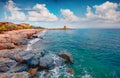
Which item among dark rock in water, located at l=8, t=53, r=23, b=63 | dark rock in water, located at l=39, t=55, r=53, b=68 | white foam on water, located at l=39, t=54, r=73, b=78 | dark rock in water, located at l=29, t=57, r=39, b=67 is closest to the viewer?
white foam on water, located at l=39, t=54, r=73, b=78

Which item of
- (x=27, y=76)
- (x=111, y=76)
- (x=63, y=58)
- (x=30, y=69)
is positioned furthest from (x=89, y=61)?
(x=27, y=76)

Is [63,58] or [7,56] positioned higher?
[7,56]

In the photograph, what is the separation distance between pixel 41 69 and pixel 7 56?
6303mm

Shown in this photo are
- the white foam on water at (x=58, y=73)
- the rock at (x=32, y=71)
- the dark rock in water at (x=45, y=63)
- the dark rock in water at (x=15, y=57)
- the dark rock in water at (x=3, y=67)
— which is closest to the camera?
the dark rock in water at (x=3, y=67)

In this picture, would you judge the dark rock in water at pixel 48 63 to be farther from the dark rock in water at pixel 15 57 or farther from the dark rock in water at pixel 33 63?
the dark rock in water at pixel 15 57

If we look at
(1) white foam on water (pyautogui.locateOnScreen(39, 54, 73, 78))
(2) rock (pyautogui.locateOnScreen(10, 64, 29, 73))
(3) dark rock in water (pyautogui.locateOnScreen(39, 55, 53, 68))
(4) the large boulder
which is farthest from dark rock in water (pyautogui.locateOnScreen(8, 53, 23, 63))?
(1) white foam on water (pyautogui.locateOnScreen(39, 54, 73, 78))

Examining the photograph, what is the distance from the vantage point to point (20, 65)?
19000 millimetres

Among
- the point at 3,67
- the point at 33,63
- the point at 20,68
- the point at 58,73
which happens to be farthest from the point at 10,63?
the point at 58,73

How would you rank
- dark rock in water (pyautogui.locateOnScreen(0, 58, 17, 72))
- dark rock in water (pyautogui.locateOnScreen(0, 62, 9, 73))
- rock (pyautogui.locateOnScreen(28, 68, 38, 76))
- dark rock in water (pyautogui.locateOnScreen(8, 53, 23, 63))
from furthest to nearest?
1. dark rock in water (pyautogui.locateOnScreen(8, 53, 23, 63))
2. rock (pyautogui.locateOnScreen(28, 68, 38, 76))
3. dark rock in water (pyautogui.locateOnScreen(0, 58, 17, 72))
4. dark rock in water (pyautogui.locateOnScreen(0, 62, 9, 73))

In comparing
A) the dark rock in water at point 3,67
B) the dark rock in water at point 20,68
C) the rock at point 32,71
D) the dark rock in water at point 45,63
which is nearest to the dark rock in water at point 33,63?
the dark rock in water at point 45,63

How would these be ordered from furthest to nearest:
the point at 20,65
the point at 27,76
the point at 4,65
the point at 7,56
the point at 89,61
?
the point at 89,61, the point at 7,56, the point at 20,65, the point at 4,65, the point at 27,76

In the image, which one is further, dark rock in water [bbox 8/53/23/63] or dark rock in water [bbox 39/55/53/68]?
dark rock in water [bbox 39/55/53/68]

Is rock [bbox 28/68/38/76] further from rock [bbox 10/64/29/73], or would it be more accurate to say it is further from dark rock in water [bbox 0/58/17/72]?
dark rock in water [bbox 0/58/17/72]

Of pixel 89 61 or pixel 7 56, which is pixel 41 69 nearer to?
pixel 7 56
